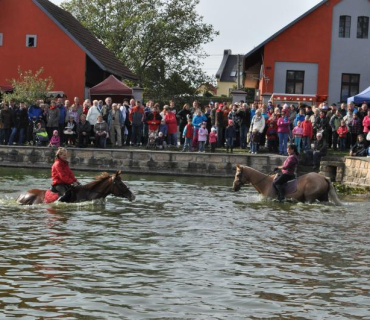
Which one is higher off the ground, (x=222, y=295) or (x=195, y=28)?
(x=195, y=28)

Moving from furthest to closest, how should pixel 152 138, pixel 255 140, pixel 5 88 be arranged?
pixel 5 88
pixel 152 138
pixel 255 140

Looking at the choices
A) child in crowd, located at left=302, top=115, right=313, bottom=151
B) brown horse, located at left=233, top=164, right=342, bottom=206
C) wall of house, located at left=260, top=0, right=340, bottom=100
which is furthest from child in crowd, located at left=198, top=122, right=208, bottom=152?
wall of house, located at left=260, top=0, right=340, bottom=100

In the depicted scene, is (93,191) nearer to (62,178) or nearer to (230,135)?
(62,178)

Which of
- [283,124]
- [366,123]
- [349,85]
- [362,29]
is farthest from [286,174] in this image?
[362,29]

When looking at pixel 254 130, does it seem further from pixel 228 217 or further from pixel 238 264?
pixel 238 264

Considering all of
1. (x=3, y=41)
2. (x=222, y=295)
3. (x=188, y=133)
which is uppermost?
(x=3, y=41)

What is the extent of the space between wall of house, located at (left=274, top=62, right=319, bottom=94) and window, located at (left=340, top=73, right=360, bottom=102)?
64.8 inches

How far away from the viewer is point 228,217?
2038cm

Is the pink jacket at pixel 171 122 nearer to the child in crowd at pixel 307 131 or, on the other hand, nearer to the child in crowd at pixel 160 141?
the child in crowd at pixel 160 141

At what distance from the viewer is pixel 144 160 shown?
3403 centimetres

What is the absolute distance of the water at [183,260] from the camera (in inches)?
453

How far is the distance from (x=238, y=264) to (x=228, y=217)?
233 inches

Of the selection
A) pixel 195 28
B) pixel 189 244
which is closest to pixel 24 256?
pixel 189 244

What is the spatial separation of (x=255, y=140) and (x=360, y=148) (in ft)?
13.4
